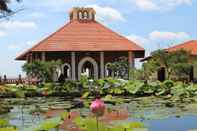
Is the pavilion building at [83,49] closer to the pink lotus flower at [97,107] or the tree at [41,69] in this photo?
the tree at [41,69]

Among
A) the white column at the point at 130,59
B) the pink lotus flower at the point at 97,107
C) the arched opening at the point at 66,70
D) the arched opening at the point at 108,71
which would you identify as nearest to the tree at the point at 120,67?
the arched opening at the point at 108,71

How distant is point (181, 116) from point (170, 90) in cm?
791

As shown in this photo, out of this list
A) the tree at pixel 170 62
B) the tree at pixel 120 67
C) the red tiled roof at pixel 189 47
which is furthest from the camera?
the red tiled roof at pixel 189 47

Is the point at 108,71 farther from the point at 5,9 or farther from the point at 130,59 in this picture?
the point at 5,9

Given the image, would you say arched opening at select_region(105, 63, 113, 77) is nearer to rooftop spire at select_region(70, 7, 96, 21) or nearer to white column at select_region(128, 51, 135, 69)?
white column at select_region(128, 51, 135, 69)

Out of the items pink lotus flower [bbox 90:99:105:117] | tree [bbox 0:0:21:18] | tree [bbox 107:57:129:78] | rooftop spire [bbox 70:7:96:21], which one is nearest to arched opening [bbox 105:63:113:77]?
tree [bbox 107:57:129:78]

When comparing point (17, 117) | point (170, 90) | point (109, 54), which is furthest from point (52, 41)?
point (17, 117)

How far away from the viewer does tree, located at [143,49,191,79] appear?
33.0 m

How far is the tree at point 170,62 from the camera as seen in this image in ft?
108

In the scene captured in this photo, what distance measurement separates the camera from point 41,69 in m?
30.1

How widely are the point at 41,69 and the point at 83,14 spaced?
8371mm

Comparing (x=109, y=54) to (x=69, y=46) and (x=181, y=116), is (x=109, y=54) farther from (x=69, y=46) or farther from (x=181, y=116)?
(x=181, y=116)

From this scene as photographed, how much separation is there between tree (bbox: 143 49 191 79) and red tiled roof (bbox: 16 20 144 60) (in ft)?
4.37

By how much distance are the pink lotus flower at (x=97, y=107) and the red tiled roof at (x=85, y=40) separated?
3034 centimetres
